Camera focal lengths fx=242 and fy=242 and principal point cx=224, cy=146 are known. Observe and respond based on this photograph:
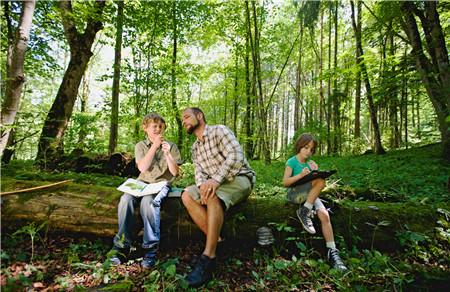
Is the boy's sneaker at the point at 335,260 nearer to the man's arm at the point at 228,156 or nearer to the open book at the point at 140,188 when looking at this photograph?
the man's arm at the point at 228,156

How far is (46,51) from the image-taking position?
9.31 meters

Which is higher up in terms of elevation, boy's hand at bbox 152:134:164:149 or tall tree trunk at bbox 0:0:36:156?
tall tree trunk at bbox 0:0:36:156

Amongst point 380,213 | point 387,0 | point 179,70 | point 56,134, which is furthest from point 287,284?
point 179,70

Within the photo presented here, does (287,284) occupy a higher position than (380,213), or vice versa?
(380,213)

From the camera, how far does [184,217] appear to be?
2.86m

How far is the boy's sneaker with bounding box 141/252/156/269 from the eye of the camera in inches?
96.3

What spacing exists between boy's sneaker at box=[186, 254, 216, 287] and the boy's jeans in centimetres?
55

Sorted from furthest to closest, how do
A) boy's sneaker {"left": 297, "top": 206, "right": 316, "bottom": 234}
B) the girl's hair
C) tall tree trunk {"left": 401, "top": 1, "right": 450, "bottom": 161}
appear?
1. tall tree trunk {"left": 401, "top": 1, "right": 450, "bottom": 161}
2. the girl's hair
3. boy's sneaker {"left": 297, "top": 206, "right": 316, "bottom": 234}

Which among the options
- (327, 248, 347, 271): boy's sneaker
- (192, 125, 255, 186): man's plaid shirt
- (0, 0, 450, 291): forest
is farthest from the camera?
(192, 125, 255, 186): man's plaid shirt

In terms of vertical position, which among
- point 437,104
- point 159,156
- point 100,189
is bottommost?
point 100,189

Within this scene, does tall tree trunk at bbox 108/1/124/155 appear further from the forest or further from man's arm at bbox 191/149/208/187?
man's arm at bbox 191/149/208/187

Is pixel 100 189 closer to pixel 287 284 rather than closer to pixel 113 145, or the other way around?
pixel 287 284

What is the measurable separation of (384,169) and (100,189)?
311 inches

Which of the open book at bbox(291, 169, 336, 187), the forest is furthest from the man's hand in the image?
the open book at bbox(291, 169, 336, 187)
